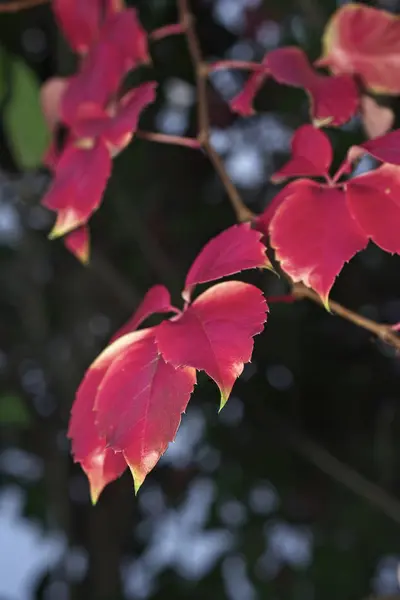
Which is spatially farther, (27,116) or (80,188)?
(27,116)

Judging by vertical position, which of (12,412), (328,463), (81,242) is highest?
(81,242)

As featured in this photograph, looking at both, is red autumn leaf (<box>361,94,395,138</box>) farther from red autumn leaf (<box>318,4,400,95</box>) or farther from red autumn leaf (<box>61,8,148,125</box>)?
red autumn leaf (<box>61,8,148,125</box>)

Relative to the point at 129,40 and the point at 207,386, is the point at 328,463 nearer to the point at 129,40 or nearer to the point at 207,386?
the point at 207,386

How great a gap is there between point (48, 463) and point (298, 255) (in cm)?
84

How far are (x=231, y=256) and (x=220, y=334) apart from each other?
0.12 feet

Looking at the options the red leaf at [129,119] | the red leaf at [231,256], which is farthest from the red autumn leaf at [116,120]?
the red leaf at [231,256]

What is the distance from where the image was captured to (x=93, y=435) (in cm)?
33

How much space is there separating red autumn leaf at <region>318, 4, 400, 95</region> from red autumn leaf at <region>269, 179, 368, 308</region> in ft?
0.51

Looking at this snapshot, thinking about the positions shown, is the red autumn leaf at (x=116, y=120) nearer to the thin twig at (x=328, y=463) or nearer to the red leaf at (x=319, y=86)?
the red leaf at (x=319, y=86)

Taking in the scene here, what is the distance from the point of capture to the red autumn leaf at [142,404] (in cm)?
29

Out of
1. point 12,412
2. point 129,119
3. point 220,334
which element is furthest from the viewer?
point 12,412

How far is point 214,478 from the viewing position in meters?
1.16

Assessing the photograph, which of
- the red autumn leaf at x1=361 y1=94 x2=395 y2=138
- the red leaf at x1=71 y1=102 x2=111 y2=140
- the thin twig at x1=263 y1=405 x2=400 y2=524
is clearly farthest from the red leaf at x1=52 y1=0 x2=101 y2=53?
the thin twig at x1=263 y1=405 x2=400 y2=524

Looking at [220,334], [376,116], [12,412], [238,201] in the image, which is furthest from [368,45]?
[12,412]
